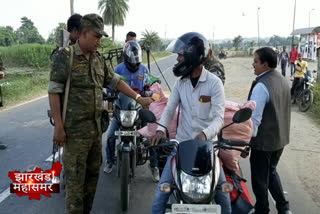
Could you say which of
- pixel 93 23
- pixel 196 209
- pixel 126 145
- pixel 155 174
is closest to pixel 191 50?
pixel 93 23

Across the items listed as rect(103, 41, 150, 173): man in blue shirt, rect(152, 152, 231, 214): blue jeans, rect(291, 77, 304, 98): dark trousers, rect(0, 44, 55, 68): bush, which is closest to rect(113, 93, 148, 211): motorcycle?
rect(103, 41, 150, 173): man in blue shirt

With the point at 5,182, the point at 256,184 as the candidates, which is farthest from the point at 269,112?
the point at 5,182

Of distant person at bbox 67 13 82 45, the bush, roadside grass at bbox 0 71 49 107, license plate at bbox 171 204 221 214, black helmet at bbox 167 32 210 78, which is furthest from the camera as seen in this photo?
the bush

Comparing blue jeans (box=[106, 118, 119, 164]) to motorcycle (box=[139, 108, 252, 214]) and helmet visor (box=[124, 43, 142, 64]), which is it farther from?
motorcycle (box=[139, 108, 252, 214])

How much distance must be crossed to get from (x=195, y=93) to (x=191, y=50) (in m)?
0.36

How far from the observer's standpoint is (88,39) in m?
2.96

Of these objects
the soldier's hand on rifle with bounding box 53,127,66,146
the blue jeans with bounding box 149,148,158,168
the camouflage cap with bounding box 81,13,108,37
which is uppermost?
the camouflage cap with bounding box 81,13,108,37

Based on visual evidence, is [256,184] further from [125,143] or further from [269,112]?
[125,143]

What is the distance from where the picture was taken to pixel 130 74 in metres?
4.90

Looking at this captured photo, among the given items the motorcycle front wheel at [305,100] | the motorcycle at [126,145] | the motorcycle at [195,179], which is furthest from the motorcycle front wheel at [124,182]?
the motorcycle front wheel at [305,100]

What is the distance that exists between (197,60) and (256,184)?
61.6 inches

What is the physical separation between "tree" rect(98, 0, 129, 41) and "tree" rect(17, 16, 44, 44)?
39.7 ft

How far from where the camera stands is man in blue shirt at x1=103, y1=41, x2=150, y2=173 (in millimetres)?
4758

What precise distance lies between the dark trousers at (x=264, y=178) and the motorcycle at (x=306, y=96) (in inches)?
263
